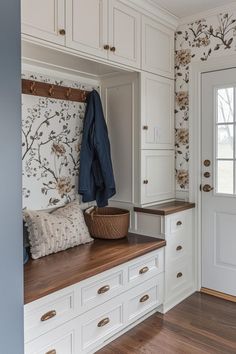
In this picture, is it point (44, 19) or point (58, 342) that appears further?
point (44, 19)

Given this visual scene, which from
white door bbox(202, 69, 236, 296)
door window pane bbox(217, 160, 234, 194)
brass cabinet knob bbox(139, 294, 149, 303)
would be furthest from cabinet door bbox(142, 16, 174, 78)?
brass cabinet knob bbox(139, 294, 149, 303)

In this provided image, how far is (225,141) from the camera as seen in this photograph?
2.73 meters

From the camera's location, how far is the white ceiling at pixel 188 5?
2543 millimetres

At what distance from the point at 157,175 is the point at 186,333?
48.8 inches

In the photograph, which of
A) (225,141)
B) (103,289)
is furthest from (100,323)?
(225,141)

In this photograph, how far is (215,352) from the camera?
6.59 feet

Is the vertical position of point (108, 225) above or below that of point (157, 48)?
below

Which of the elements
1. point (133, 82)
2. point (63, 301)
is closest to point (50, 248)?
point (63, 301)

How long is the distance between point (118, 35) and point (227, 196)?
5.16 ft

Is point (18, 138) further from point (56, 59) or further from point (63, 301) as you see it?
point (56, 59)

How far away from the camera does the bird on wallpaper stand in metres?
2.53

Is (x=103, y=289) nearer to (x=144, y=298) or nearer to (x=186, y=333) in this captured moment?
(x=144, y=298)

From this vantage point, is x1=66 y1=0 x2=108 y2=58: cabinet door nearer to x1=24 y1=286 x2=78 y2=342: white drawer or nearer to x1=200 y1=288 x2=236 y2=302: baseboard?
x1=24 y1=286 x2=78 y2=342: white drawer

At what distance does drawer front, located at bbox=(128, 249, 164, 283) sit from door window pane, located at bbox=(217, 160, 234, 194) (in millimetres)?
794
